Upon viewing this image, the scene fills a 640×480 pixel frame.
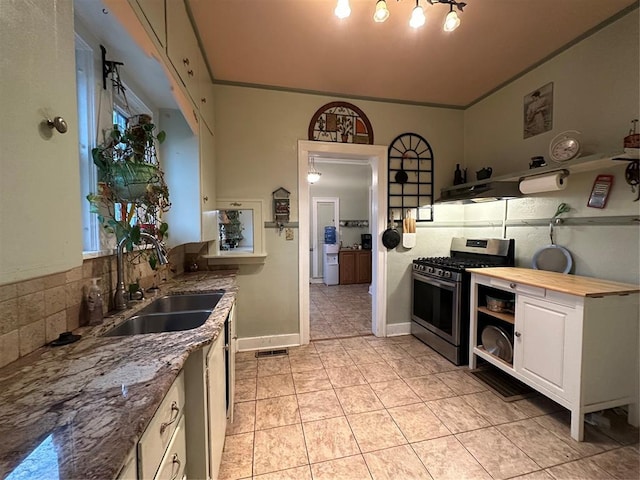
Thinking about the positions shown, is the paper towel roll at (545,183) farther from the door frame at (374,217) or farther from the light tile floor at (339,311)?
the light tile floor at (339,311)

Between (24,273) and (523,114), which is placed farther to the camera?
(523,114)

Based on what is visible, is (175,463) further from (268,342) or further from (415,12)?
(415,12)

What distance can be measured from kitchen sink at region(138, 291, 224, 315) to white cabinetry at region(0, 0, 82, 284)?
114cm

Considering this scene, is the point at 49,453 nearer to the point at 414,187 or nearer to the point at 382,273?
the point at 382,273

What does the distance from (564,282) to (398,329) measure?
1.75 metres

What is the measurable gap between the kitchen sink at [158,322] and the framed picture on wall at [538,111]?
3203 mm

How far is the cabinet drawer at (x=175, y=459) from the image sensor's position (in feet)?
2.60

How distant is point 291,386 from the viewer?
218cm

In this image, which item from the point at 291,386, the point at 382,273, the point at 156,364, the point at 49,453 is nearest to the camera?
the point at 49,453

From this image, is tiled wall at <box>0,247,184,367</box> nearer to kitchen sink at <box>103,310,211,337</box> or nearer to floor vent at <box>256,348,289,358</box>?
kitchen sink at <box>103,310,211,337</box>

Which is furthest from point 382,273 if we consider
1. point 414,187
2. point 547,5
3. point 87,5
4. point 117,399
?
point 87,5

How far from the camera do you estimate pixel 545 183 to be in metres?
2.08

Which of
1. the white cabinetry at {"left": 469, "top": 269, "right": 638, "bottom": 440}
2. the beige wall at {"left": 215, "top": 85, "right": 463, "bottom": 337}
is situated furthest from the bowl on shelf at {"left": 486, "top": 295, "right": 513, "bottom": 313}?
the beige wall at {"left": 215, "top": 85, "right": 463, "bottom": 337}

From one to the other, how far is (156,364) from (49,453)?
340 millimetres
